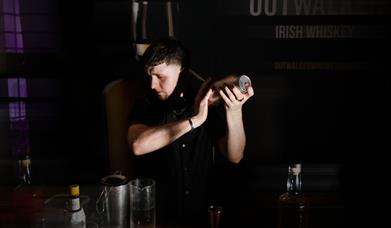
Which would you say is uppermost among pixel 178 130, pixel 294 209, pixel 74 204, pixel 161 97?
pixel 161 97

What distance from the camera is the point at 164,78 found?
2.06m

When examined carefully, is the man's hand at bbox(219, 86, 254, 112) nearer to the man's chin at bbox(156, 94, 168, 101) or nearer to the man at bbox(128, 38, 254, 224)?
the man at bbox(128, 38, 254, 224)

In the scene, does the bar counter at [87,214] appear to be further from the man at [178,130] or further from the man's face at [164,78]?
the man's face at [164,78]

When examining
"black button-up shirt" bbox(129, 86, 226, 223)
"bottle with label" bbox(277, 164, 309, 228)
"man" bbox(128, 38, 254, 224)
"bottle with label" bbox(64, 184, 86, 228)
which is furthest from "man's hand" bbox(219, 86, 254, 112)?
"bottle with label" bbox(64, 184, 86, 228)

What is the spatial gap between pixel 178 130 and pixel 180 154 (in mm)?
179

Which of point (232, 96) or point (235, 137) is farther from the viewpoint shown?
point (235, 137)

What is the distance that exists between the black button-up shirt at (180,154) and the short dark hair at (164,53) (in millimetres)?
183

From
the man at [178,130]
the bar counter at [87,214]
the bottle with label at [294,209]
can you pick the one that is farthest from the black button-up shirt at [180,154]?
the bottle with label at [294,209]

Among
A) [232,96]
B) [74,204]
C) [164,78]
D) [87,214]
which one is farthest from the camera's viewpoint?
[164,78]

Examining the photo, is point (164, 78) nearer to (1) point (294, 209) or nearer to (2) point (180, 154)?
(2) point (180, 154)

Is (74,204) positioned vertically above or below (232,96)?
below

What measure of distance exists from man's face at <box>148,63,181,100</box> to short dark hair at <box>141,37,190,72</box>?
2 cm

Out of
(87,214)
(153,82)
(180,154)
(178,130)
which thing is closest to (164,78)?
(153,82)

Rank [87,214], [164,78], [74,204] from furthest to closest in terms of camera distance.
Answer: [164,78] < [87,214] < [74,204]
